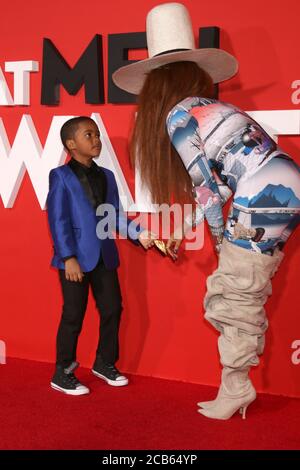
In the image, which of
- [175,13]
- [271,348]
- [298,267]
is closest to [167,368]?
[271,348]

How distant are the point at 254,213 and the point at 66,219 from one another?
97 centimetres

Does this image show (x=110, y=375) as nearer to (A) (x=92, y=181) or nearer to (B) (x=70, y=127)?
(A) (x=92, y=181)

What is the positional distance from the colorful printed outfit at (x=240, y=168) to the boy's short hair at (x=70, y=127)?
2.25 feet

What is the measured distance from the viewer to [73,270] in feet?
10.6

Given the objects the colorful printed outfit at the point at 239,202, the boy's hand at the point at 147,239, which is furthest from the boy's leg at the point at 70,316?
the colorful printed outfit at the point at 239,202

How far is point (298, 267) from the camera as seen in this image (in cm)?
321

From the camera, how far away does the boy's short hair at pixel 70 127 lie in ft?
10.9

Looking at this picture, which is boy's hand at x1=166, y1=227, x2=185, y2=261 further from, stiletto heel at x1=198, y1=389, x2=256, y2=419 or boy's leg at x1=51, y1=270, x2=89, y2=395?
stiletto heel at x1=198, y1=389, x2=256, y2=419

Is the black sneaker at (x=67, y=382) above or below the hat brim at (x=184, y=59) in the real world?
below

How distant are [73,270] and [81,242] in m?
0.16

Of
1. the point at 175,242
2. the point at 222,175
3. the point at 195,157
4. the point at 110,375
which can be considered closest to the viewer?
the point at 195,157

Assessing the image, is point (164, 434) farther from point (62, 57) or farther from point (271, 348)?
point (62, 57)

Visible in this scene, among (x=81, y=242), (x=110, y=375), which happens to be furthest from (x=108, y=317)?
Result: (x=81, y=242)

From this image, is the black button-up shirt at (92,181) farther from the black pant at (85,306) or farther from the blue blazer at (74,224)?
the black pant at (85,306)
